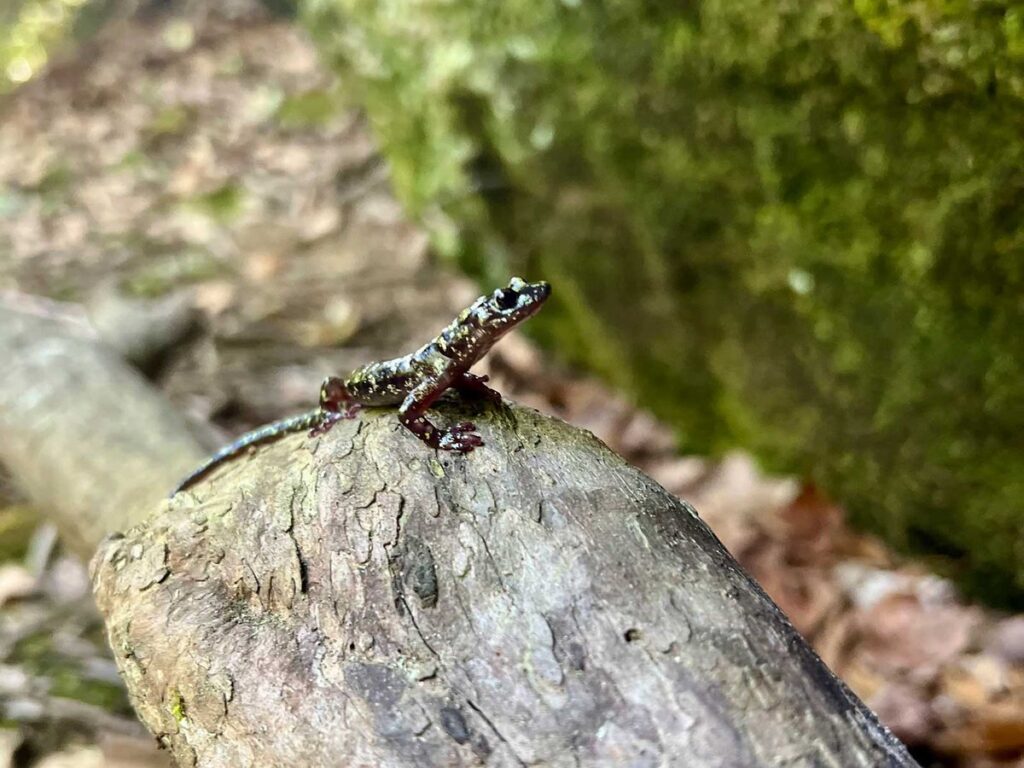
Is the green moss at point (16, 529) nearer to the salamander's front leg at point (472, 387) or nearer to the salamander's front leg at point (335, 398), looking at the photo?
the salamander's front leg at point (335, 398)

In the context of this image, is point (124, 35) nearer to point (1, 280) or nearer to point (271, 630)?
point (1, 280)

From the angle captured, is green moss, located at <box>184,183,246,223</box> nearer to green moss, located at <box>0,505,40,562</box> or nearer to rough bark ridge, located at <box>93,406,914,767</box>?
green moss, located at <box>0,505,40,562</box>

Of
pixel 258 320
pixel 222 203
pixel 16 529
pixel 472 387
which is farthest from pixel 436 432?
pixel 222 203

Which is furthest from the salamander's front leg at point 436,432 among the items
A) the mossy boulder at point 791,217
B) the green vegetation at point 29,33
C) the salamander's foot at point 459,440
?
the green vegetation at point 29,33

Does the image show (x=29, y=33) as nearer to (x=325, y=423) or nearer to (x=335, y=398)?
(x=335, y=398)

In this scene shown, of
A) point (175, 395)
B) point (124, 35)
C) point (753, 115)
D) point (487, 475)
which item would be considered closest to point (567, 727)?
point (487, 475)

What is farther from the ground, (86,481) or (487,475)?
(487,475)

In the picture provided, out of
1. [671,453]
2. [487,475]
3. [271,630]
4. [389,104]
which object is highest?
[389,104]
